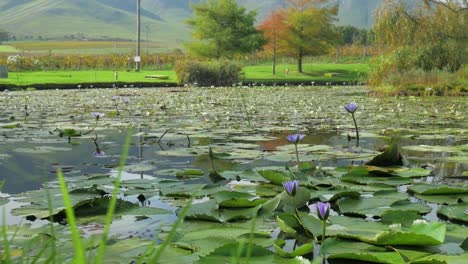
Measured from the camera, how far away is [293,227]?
78.3 inches

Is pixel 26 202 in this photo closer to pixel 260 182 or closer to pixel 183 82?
pixel 260 182

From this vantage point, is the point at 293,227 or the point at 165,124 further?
the point at 165,124

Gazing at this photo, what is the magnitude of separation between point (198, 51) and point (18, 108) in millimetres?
21507

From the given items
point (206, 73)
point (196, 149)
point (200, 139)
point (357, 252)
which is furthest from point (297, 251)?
point (206, 73)

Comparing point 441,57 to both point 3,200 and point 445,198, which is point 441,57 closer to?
point 445,198

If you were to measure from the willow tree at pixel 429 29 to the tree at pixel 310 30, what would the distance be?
52.9ft

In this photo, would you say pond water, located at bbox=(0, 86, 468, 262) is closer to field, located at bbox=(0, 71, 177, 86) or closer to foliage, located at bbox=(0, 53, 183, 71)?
field, located at bbox=(0, 71, 177, 86)

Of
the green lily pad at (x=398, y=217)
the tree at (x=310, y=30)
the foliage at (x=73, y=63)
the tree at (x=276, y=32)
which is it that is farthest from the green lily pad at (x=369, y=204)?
the tree at (x=276, y=32)

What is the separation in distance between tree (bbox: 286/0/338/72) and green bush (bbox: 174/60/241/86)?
10680mm

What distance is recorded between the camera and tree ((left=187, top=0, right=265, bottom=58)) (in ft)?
96.8

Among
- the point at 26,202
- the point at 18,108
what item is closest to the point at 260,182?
the point at 26,202

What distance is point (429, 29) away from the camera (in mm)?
14531

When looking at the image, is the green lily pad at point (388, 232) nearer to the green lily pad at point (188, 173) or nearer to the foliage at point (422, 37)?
the green lily pad at point (188, 173)

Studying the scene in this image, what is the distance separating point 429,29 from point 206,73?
28.7 ft
